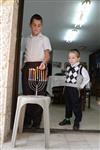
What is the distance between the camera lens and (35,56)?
9.68 feet

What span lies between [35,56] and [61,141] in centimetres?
104

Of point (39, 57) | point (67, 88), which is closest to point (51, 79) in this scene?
point (67, 88)

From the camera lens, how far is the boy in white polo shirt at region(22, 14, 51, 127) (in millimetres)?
2949

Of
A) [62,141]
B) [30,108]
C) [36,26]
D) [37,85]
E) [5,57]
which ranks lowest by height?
[62,141]

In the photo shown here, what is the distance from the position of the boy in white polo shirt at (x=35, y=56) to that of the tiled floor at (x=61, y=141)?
1.07ft

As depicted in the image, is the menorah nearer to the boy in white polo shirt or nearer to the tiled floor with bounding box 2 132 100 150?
the boy in white polo shirt

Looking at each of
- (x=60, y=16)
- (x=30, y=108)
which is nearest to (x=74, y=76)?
(x=30, y=108)

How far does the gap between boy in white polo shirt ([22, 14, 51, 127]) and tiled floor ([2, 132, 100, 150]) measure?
326 mm

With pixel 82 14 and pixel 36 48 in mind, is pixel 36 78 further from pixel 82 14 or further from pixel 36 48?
pixel 82 14

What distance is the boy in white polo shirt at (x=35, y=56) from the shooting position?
2949 millimetres

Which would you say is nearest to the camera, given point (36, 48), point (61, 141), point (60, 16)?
point (61, 141)

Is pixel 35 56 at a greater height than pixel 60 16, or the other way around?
pixel 60 16

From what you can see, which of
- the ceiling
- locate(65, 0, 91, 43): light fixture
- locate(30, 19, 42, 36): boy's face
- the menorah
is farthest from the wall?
the ceiling

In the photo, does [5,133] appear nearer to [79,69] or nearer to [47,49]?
[47,49]
